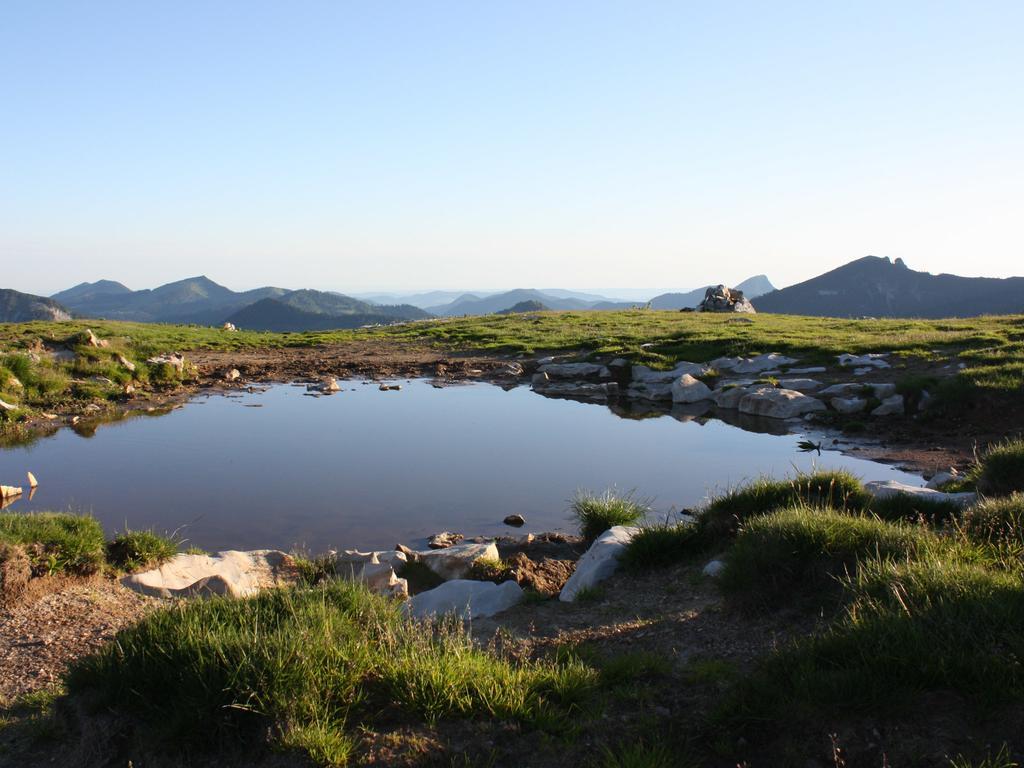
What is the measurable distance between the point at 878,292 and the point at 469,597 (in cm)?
19446

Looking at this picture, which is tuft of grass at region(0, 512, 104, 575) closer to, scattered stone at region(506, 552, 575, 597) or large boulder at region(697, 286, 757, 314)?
scattered stone at region(506, 552, 575, 597)

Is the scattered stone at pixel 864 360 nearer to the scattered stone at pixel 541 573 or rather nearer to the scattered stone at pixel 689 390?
the scattered stone at pixel 689 390

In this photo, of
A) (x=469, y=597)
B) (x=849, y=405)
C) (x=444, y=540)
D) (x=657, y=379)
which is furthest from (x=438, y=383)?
(x=469, y=597)

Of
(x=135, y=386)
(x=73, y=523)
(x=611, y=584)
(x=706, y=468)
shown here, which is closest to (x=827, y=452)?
(x=706, y=468)

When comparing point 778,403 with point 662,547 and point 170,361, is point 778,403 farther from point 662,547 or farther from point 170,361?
point 170,361

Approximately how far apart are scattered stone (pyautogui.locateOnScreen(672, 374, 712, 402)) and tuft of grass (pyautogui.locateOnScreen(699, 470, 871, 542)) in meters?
13.7

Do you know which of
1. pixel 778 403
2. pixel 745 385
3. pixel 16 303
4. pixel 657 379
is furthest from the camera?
pixel 16 303

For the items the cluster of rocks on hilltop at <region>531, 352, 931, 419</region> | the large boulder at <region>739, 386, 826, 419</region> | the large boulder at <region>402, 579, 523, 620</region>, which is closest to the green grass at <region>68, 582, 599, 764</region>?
the large boulder at <region>402, 579, 523, 620</region>

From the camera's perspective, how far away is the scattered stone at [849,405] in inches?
731

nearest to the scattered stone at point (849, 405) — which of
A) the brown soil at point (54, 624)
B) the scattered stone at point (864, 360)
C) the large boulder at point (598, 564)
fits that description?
the scattered stone at point (864, 360)

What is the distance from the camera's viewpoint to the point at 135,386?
24.1m

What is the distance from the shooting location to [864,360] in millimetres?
23156

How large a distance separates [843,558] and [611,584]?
2777 millimetres

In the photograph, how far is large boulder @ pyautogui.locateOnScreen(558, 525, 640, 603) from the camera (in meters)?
8.26
